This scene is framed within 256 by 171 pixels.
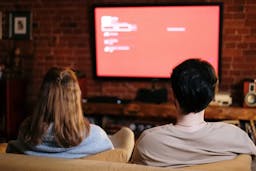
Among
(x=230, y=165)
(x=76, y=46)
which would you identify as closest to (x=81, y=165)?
(x=230, y=165)

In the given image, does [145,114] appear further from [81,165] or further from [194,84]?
[81,165]

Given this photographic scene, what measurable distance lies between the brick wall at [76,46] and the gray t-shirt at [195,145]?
300cm

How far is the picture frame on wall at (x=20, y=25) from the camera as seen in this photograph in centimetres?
536

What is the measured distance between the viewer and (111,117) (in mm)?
5141

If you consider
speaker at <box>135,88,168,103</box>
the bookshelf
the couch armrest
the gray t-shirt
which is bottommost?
the bookshelf

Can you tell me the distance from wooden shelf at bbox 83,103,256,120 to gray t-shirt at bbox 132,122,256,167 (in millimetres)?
2590

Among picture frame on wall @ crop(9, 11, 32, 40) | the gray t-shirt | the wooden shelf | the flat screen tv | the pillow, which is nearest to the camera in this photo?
the gray t-shirt

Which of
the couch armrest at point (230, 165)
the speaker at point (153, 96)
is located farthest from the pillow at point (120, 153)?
the speaker at point (153, 96)

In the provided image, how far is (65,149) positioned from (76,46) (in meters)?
3.29

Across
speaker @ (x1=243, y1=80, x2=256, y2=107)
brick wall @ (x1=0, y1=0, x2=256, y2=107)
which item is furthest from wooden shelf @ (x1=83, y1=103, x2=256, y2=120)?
brick wall @ (x1=0, y1=0, x2=256, y2=107)

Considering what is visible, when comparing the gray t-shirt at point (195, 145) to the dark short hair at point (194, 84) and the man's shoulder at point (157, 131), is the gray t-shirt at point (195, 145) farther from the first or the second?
the dark short hair at point (194, 84)

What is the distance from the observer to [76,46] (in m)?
5.24

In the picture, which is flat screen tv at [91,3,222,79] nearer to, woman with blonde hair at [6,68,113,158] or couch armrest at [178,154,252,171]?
woman with blonde hair at [6,68,113,158]

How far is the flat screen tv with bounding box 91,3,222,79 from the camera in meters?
4.69
